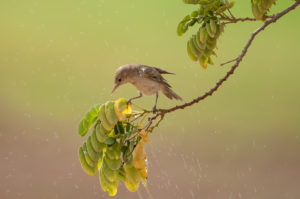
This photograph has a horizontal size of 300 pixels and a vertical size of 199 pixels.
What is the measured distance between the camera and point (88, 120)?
1.28 m

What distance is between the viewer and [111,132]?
129 cm

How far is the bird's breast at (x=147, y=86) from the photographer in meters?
1.82

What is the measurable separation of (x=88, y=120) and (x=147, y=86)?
59 centimetres

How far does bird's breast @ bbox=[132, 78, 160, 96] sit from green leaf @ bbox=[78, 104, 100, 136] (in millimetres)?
560

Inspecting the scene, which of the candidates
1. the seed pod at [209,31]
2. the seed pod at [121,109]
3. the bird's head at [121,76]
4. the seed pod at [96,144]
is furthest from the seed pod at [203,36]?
the bird's head at [121,76]

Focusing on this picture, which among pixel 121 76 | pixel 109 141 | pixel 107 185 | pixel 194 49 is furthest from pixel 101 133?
pixel 121 76

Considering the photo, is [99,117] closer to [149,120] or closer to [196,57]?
[149,120]

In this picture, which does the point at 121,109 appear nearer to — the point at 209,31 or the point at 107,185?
the point at 107,185

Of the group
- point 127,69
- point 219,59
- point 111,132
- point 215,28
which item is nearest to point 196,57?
point 215,28

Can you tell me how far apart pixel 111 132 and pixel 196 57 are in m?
0.36

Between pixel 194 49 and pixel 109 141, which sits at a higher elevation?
pixel 194 49

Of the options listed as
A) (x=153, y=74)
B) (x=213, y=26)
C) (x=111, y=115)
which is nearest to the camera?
(x=111, y=115)

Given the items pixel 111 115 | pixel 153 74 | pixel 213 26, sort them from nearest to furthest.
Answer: pixel 111 115, pixel 213 26, pixel 153 74

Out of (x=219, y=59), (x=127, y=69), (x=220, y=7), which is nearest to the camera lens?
(x=220, y=7)
